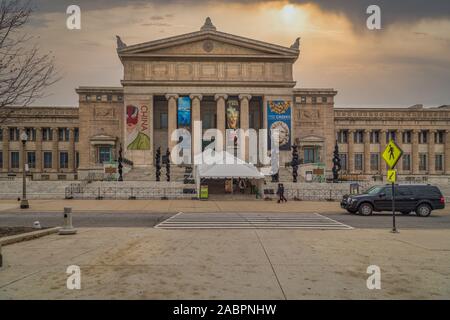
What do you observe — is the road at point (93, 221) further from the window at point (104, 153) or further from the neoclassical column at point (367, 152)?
the neoclassical column at point (367, 152)

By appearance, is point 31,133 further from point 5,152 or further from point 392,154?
Answer: point 392,154

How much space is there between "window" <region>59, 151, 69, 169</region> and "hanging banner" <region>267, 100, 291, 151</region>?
36.0 m

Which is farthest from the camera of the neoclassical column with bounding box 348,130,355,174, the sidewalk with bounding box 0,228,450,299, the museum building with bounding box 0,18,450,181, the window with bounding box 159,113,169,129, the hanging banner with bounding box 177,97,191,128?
the neoclassical column with bounding box 348,130,355,174

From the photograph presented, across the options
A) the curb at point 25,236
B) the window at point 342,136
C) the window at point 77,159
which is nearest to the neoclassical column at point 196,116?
the window at point 77,159

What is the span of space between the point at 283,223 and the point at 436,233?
6.65 meters

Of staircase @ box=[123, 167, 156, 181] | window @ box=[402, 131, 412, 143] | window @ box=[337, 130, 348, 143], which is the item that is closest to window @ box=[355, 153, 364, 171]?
window @ box=[337, 130, 348, 143]

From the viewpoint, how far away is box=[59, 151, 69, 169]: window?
3211 inches

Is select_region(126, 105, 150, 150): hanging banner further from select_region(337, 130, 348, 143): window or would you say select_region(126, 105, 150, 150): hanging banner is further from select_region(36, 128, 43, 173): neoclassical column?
select_region(337, 130, 348, 143): window

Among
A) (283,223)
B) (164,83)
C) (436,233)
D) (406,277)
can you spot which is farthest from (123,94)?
(406,277)

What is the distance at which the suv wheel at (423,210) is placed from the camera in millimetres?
27261

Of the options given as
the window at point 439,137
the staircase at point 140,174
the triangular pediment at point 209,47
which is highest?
the triangular pediment at point 209,47

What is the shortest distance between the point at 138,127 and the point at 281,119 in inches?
857

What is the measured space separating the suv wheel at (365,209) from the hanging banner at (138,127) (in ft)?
157

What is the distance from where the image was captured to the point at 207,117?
258 ft
